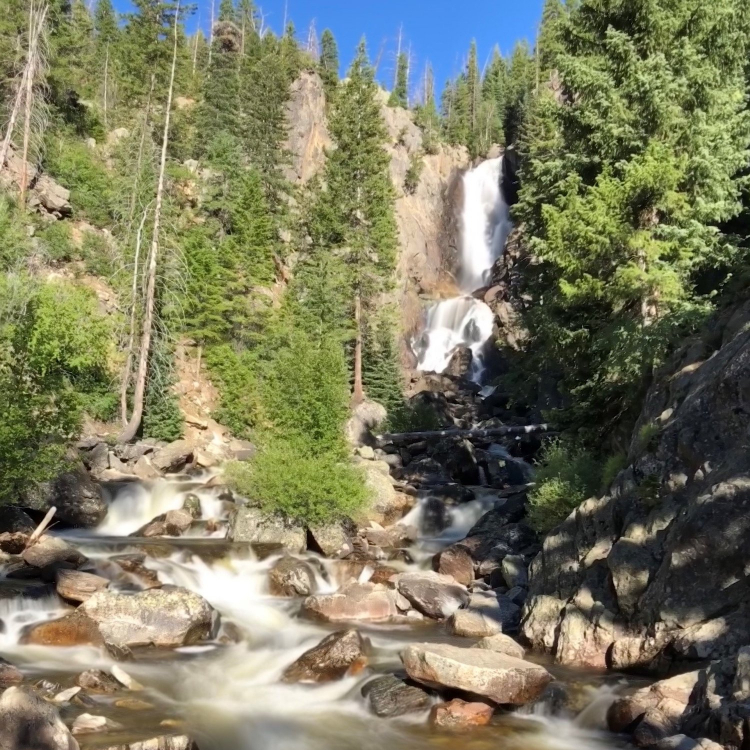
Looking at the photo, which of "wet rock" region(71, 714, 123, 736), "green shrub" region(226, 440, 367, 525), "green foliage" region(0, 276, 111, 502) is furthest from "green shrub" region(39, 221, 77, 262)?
"wet rock" region(71, 714, 123, 736)

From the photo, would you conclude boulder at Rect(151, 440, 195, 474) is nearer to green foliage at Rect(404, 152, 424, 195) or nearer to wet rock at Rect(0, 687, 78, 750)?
wet rock at Rect(0, 687, 78, 750)

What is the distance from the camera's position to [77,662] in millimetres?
10422

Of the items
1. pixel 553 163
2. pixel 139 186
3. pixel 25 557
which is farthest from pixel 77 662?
pixel 139 186

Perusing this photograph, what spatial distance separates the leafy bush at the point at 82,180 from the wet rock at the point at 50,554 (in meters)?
24.7

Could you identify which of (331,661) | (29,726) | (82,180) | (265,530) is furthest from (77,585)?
(82,180)

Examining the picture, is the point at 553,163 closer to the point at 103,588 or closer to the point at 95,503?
the point at 103,588

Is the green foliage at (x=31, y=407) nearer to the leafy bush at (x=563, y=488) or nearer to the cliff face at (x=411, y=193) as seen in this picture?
the leafy bush at (x=563, y=488)

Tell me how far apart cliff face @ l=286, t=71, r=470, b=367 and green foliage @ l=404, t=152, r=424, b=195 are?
268 millimetres

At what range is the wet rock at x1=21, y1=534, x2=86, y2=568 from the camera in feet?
44.9

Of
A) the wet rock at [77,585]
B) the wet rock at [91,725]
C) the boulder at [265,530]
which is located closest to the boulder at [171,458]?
the boulder at [265,530]

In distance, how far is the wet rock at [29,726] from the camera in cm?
680

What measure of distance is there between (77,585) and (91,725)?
481cm

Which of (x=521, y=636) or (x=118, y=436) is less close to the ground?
(x=118, y=436)

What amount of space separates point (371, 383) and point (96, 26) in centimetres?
5203
